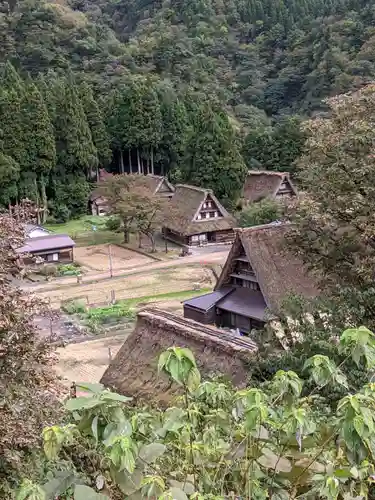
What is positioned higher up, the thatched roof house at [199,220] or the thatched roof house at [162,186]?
the thatched roof house at [162,186]

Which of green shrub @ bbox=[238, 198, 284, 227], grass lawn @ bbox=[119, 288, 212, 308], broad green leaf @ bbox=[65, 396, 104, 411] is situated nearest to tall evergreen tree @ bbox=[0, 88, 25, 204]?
green shrub @ bbox=[238, 198, 284, 227]

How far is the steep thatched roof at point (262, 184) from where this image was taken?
37.2m

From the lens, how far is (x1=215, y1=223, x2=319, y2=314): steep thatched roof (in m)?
18.0

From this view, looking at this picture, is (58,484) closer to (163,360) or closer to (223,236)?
(163,360)

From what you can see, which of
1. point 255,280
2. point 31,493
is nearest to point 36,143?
point 255,280

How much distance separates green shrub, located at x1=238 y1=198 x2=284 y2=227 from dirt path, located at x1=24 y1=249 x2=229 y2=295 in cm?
197

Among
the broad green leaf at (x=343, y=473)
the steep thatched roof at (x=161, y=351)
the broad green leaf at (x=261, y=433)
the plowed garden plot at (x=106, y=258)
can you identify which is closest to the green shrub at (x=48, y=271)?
the plowed garden plot at (x=106, y=258)

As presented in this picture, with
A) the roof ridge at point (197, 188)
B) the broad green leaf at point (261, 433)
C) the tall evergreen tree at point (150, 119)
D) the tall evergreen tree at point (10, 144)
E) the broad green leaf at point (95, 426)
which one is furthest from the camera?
the tall evergreen tree at point (150, 119)

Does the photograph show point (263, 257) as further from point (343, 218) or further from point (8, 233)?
point (8, 233)

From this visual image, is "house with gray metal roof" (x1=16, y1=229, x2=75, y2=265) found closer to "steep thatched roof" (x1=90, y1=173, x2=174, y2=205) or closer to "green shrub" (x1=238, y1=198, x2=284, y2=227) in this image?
"steep thatched roof" (x1=90, y1=173, x2=174, y2=205)

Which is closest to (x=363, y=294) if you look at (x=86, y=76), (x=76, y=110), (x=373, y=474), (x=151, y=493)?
(x=373, y=474)

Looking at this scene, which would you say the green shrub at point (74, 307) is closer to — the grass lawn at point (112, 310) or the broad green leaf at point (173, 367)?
the grass lawn at point (112, 310)

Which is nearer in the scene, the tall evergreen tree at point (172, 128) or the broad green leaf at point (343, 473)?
the broad green leaf at point (343, 473)

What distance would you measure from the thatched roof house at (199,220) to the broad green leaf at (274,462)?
29.7m
